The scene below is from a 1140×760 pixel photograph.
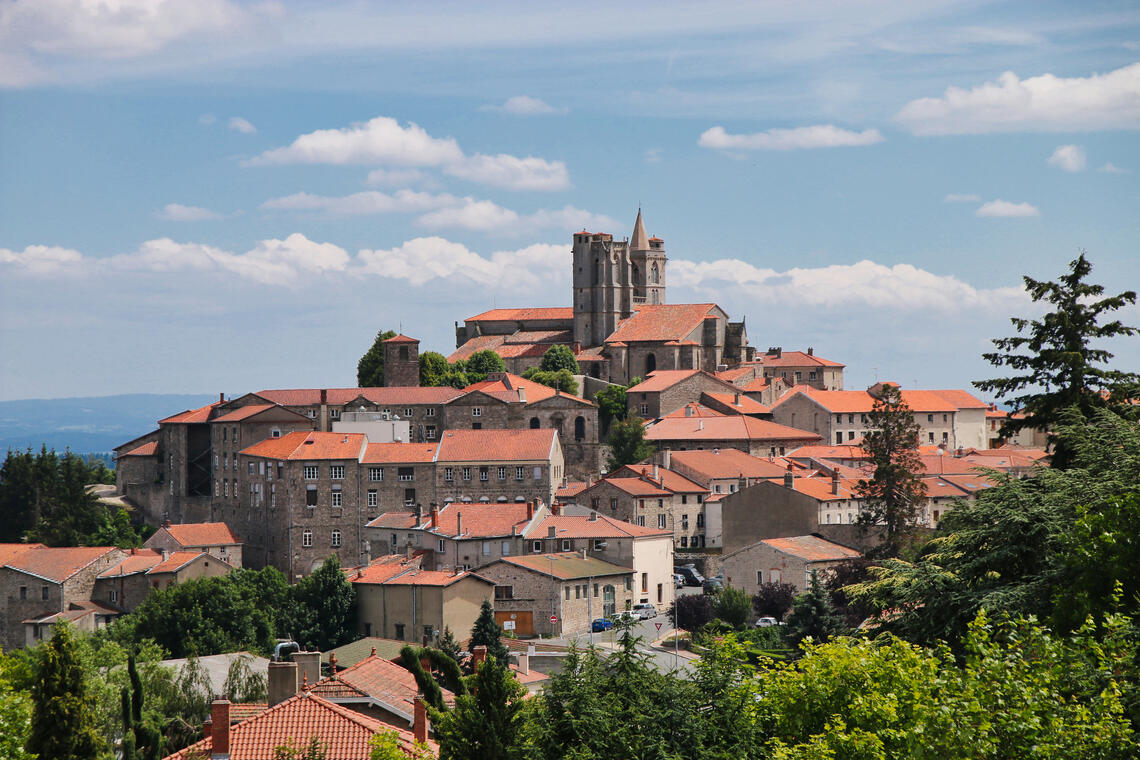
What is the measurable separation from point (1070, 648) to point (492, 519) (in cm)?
5829

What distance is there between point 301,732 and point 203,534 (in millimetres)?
57508

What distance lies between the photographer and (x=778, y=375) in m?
128

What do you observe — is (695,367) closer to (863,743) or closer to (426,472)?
(426,472)

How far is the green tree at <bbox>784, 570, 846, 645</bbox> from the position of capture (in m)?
58.0

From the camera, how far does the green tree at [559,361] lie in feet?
393

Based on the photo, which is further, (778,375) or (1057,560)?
(778,375)

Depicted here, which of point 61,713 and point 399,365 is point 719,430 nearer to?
point 399,365

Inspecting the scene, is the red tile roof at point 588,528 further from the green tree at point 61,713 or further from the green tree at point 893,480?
the green tree at point 61,713

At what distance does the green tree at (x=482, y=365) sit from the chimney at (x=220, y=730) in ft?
299

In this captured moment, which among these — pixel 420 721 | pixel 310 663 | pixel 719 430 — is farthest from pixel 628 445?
pixel 420 721

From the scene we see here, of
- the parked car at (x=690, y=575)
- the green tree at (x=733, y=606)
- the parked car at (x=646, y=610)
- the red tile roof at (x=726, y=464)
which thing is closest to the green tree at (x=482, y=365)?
the red tile roof at (x=726, y=464)

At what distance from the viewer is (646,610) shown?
70.8 meters

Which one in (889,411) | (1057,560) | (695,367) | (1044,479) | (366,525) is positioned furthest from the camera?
(695,367)

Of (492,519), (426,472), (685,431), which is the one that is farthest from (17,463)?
(685,431)
